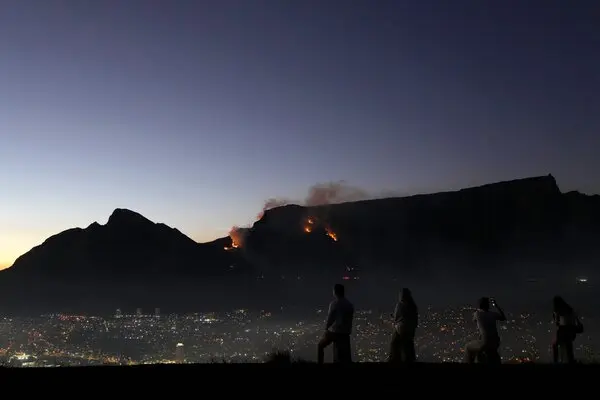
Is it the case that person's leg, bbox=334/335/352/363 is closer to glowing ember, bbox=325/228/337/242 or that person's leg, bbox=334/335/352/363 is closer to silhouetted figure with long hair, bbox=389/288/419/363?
silhouetted figure with long hair, bbox=389/288/419/363

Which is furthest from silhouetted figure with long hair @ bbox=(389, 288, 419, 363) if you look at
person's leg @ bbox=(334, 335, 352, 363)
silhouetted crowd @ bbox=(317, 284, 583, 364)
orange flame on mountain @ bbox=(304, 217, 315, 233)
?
orange flame on mountain @ bbox=(304, 217, 315, 233)

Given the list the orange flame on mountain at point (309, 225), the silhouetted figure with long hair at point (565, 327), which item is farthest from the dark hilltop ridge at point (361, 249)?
the silhouetted figure with long hair at point (565, 327)

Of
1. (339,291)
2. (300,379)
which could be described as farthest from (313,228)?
(300,379)

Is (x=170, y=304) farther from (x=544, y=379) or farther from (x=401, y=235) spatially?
(x=544, y=379)

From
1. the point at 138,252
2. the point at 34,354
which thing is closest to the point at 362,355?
the point at 34,354

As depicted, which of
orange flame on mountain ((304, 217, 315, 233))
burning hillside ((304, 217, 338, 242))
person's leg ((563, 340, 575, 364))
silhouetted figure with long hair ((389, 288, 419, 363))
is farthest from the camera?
orange flame on mountain ((304, 217, 315, 233))

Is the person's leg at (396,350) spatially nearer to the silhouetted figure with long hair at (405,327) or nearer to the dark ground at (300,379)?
the silhouetted figure with long hair at (405,327)
